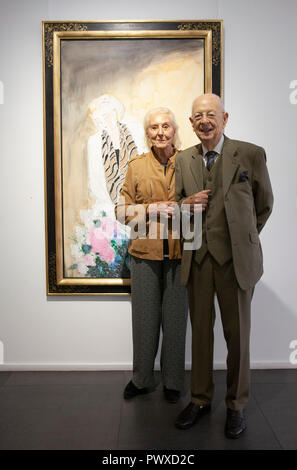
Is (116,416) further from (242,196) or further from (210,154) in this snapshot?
(210,154)

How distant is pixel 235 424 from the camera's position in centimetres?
208

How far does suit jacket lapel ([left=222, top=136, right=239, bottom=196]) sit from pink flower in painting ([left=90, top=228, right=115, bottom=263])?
44.8 inches

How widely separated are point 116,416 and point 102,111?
6.38 ft

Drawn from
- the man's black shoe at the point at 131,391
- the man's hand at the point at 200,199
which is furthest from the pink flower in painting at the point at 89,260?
the man's hand at the point at 200,199

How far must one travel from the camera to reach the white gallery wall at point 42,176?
8.96 feet

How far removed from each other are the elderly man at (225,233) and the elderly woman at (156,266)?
0.19 metres

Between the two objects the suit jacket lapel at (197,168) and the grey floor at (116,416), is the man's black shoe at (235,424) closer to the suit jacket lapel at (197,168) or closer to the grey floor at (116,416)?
the grey floor at (116,416)

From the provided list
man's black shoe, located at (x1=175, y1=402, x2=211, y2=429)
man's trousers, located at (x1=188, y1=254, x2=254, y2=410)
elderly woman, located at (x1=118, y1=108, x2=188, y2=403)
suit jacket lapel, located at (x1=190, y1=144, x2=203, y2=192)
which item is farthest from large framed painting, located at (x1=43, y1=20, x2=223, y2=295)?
man's black shoe, located at (x1=175, y1=402, x2=211, y2=429)

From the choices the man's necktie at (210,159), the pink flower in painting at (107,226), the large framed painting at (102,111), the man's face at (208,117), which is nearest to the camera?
the man's face at (208,117)

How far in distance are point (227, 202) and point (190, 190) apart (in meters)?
0.22

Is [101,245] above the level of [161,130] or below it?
below

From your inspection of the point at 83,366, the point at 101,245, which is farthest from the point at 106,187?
the point at 83,366

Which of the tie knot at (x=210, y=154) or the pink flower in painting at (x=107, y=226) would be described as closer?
the tie knot at (x=210, y=154)

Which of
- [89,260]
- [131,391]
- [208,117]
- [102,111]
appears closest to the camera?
[208,117]
